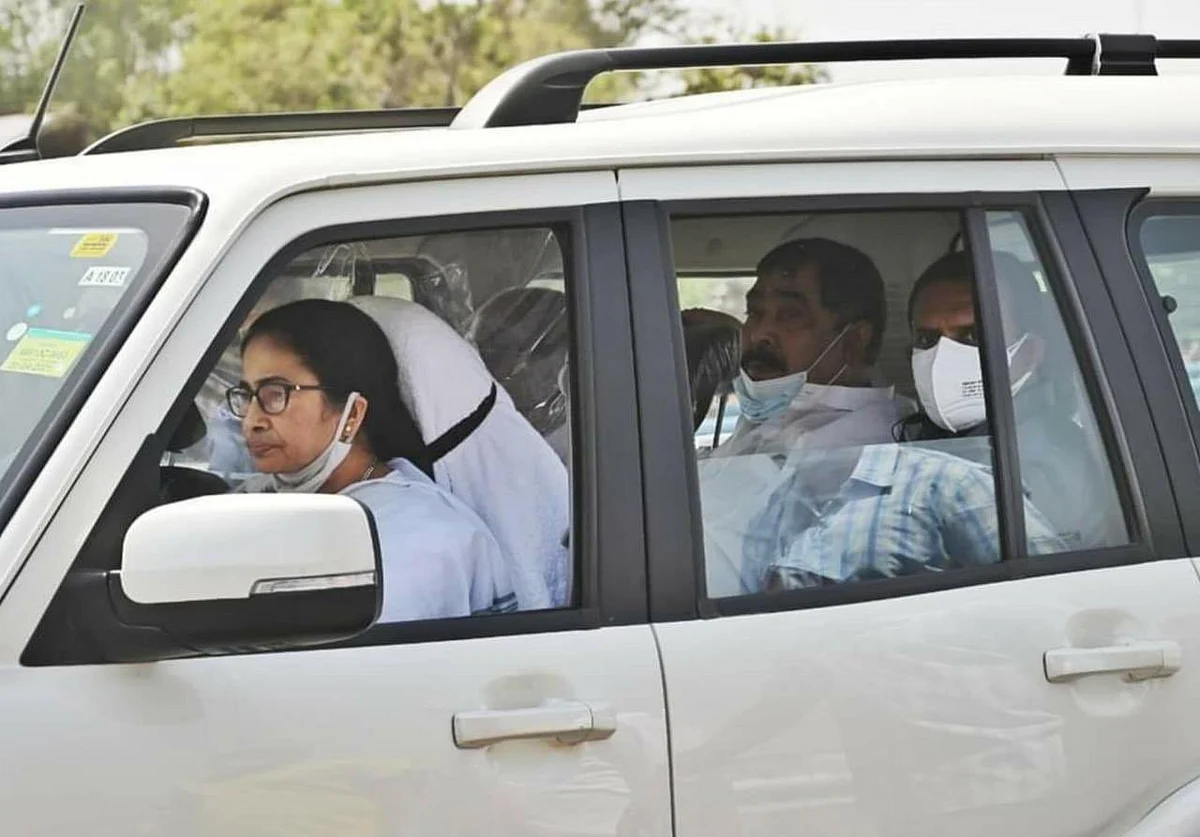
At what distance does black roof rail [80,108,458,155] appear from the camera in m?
3.45

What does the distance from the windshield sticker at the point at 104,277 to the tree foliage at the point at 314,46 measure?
63.7 ft

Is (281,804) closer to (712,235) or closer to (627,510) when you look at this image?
(627,510)

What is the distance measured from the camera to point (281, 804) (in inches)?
88.7

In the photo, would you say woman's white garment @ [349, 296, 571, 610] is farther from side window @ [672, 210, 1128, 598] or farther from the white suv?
side window @ [672, 210, 1128, 598]

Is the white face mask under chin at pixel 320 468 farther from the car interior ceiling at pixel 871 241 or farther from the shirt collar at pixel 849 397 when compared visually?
the shirt collar at pixel 849 397

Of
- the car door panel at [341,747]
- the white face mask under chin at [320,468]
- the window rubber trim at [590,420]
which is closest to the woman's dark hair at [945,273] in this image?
the window rubber trim at [590,420]

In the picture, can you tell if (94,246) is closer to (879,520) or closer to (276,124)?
(276,124)

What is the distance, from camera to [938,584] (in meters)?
2.68

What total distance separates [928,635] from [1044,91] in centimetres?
96

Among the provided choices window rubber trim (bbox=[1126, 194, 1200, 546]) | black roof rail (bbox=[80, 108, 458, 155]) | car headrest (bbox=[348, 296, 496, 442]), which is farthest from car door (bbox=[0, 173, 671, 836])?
black roof rail (bbox=[80, 108, 458, 155])

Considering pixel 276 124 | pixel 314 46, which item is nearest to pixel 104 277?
pixel 276 124

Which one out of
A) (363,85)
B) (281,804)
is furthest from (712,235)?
(363,85)

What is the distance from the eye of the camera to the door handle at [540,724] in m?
2.33

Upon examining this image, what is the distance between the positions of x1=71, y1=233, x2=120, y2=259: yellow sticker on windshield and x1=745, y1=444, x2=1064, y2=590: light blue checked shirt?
3.33 feet
